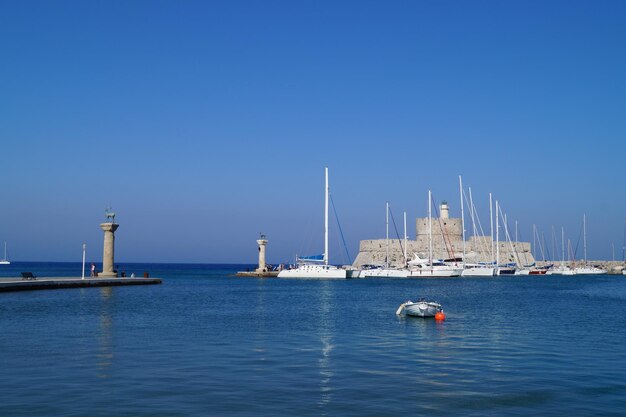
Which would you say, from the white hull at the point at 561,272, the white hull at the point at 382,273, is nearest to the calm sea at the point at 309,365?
the white hull at the point at 382,273

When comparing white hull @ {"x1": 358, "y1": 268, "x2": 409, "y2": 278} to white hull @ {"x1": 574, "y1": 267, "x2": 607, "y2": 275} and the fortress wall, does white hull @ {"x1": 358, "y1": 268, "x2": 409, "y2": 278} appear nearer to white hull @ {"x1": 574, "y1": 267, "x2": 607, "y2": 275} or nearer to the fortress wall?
the fortress wall

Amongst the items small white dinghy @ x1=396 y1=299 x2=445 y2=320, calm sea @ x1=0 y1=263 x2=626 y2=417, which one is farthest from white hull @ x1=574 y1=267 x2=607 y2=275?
small white dinghy @ x1=396 y1=299 x2=445 y2=320

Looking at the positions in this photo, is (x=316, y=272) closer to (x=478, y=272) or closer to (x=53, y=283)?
(x=478, y=272)

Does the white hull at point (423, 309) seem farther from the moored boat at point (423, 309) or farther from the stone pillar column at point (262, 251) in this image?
the stone pillar column at point (262, 251)

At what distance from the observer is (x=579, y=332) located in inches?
881

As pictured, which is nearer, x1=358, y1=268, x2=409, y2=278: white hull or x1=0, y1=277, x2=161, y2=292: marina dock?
x1=0, y1=277, x2=161, y2=292: marina dock

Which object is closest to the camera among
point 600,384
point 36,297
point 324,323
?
point 600,384

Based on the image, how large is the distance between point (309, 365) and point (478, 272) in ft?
222

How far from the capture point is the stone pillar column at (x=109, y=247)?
51844mm

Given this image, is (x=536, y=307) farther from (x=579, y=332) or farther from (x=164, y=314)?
(x=164, y=314)

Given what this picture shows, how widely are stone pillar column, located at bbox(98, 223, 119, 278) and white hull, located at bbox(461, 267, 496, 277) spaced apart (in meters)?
40.8

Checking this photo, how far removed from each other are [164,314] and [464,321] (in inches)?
490

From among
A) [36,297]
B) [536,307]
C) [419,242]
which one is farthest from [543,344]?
[419,242]

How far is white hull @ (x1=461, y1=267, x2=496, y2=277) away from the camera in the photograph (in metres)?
79.4
